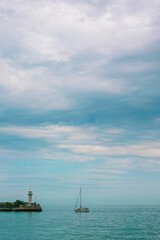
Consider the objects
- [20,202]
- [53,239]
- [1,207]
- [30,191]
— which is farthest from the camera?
[1,207]

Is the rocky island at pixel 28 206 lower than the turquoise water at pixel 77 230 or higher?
lower

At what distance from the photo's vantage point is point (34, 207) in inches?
6594

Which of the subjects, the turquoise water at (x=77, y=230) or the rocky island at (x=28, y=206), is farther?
the rocky island at (x=28, y=206)

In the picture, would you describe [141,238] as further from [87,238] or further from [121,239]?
[87,238]

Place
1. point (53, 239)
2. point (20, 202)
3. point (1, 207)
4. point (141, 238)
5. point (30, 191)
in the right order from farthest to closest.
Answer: point (1, 207), point (20, 202), point (30, 191), point (141, 238), point (53, 239)

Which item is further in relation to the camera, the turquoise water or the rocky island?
the rocky island

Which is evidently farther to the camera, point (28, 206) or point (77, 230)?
point (28, 206)

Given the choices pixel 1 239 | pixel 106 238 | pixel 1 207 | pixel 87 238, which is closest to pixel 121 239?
pixel 106 238

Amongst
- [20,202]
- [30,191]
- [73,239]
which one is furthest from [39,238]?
[20,202]

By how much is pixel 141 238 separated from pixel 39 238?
74.0ft

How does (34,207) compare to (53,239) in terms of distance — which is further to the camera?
(34,207)

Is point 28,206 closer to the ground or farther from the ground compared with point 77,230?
closer to the ground

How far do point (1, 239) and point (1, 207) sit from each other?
471ft

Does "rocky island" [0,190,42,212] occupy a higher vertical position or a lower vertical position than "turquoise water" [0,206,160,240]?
lower
